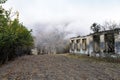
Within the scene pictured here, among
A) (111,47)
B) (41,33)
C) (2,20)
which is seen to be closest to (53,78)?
(2,20)

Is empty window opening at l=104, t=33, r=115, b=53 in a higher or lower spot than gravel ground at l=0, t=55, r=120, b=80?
higher

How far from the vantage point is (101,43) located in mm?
24734

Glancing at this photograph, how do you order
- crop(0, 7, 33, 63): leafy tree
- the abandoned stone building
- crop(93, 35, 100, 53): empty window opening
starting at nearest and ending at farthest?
crop(0, 7, 33, 63): leafy tree
the abandoned stone building
crop(93, 35, 100, 53): empty window opening

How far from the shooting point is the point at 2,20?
1611 cm

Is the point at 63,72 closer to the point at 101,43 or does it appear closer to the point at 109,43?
the point at 109,43

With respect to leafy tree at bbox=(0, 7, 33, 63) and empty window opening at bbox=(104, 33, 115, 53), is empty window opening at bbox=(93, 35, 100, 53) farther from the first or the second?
leafy tree at bbox=(0, 7, 33, 63)

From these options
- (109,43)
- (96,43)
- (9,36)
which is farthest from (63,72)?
(96,43)

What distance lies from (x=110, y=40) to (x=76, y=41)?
1227 centimetres

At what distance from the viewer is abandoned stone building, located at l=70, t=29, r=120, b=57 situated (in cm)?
2185

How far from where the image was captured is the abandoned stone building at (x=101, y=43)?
21855 mm

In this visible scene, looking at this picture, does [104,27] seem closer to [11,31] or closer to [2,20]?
[11,31]

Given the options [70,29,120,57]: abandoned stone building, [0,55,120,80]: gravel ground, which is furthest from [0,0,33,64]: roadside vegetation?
[70,29,120,57]: abandoned stone building

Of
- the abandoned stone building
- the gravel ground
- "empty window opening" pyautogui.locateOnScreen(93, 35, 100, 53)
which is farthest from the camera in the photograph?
"empty window opening" pyautogui.locateOnScreen(93, 35, 100, 53)

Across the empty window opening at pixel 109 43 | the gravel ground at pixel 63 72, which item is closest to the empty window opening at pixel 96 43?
the empty window opening at pixel 109 43
